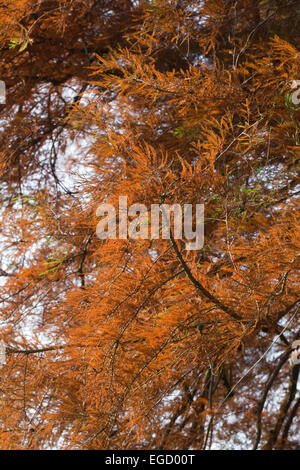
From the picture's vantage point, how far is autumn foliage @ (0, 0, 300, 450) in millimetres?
1360

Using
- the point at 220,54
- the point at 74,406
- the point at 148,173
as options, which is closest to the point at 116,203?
the point at 148,173

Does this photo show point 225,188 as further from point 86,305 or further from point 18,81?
point 18,81

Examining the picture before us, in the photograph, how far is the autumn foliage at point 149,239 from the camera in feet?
4.46

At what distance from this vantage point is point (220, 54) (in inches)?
83.9

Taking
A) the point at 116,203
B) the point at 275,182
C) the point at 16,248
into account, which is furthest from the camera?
the point at 16,248

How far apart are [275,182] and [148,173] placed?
0.55 meters

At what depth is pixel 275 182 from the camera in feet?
5.41

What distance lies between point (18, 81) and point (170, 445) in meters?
1.55

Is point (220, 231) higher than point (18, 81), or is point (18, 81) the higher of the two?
point (18, 81)

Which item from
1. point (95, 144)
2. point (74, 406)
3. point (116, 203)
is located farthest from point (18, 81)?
point (74, 406)

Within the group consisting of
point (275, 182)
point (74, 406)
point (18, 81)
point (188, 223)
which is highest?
point (18, 81)

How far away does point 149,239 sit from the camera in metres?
1.46
